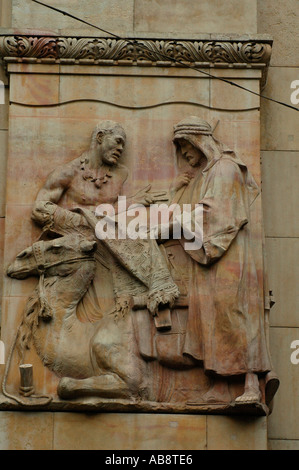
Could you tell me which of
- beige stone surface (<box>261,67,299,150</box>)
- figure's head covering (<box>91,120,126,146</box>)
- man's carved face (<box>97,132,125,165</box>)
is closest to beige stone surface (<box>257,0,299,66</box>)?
beige stone surface (<box>261,67,299,150</box>)

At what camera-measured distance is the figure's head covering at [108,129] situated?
2128cm

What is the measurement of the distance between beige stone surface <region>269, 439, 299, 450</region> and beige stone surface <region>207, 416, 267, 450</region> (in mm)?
851

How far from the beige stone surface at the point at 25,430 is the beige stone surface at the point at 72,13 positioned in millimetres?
5371

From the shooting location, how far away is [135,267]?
2077 centimetres

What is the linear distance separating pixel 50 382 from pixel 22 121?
142 inches

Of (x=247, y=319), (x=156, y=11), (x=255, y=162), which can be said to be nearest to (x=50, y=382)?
(x=247, y=319)

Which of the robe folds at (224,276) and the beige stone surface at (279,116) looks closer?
the robe folds at (224,276)

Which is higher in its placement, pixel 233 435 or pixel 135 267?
pixel 135 267

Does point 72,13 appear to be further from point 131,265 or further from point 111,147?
point 131,265

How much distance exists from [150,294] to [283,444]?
8.77 ft

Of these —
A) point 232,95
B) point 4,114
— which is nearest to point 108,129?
point 4,114

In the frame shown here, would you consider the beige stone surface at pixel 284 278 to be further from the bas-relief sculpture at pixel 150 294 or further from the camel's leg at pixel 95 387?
the camel's leg at pixel 95 387

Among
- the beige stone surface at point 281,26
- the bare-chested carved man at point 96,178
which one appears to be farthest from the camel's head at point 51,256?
the beige stone surface at point 281,26
